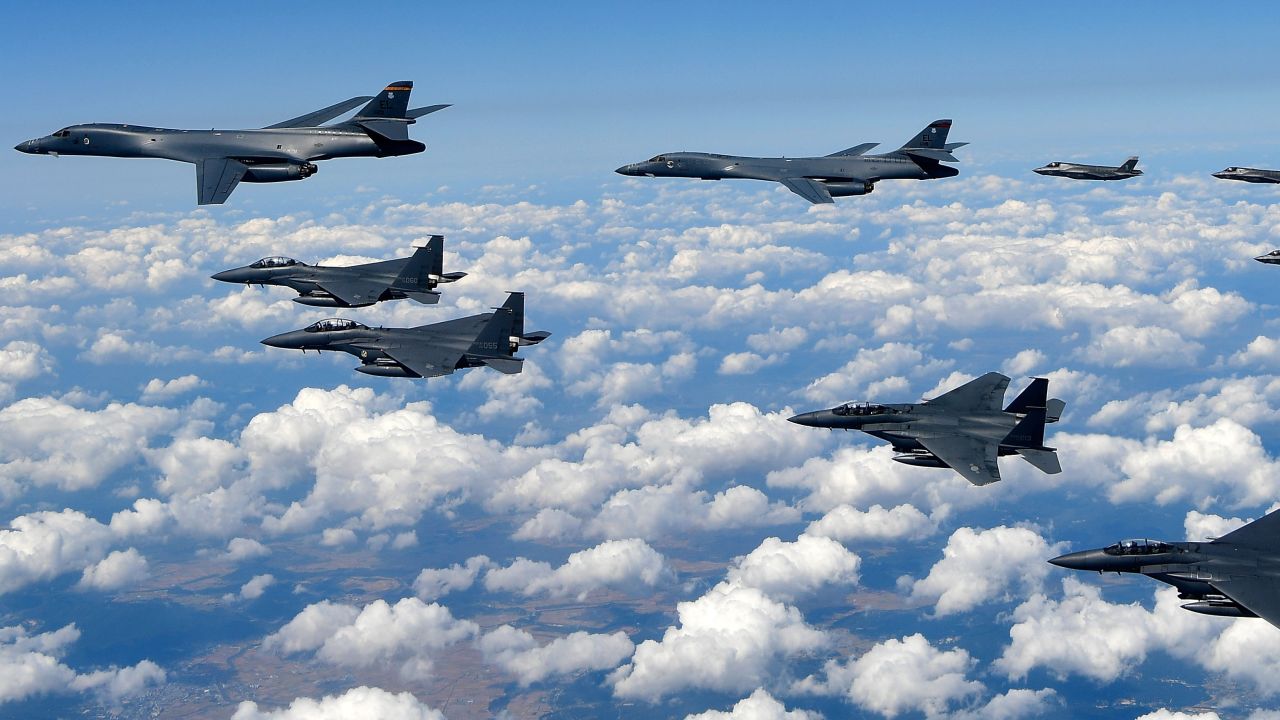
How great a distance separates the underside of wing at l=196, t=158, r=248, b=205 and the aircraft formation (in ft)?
0.36

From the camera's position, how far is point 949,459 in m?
60.8

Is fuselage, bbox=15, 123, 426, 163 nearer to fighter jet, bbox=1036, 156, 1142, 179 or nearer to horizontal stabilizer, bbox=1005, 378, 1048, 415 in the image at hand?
horizontal stabilizer, bbox=1005, 378, 1048, 415

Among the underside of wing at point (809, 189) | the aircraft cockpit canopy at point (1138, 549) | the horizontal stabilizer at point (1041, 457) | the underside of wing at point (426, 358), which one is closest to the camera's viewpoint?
the aircraft cockpit canopy at point (1138, 549)

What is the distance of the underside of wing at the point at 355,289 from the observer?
70.5 metres

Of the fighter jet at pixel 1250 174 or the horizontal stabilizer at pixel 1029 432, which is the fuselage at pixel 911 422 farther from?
the fighter jet at pixel 1250 174

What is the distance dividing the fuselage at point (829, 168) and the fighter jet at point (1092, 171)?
21651mm

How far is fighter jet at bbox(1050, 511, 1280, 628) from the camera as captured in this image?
162 feet

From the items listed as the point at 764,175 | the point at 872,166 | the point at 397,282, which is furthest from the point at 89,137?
the point at 872,166

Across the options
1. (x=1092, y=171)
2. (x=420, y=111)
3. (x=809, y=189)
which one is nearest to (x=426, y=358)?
(x=420, y=111)

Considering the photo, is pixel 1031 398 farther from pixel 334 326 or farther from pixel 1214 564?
pixel 334 326

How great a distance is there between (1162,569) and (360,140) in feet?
201

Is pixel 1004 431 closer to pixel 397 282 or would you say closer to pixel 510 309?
pixel 510 309

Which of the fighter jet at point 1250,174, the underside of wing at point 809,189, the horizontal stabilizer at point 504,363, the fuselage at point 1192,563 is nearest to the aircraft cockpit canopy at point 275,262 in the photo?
the horizontal stabilizer at point 504,363

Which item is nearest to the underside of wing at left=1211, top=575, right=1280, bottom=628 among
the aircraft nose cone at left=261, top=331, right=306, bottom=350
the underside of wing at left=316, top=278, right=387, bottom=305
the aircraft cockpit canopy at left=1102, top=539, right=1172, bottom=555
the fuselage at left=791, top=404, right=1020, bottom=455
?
the aircraft cockpit canopy at left=1102, top=539, right=1172, bottom=555
